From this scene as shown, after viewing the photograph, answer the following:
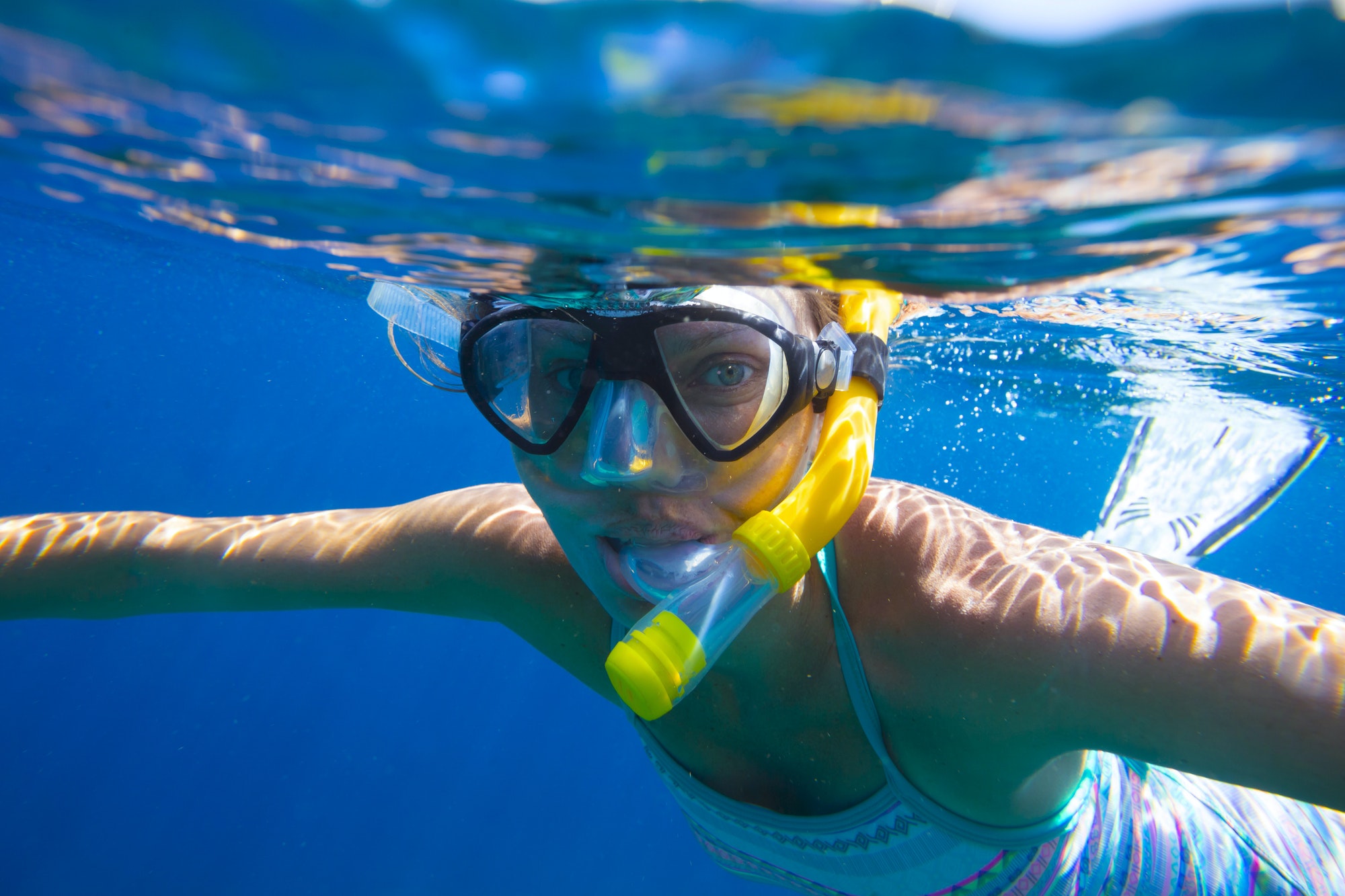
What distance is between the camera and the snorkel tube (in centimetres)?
174

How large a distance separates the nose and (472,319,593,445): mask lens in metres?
0.17

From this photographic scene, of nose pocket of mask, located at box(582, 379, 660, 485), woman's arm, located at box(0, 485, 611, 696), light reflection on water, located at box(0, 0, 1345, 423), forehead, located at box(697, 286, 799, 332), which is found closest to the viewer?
light reflection on water, located at box(0, 0, 1345, 423)

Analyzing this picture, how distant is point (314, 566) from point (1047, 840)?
11.1ft

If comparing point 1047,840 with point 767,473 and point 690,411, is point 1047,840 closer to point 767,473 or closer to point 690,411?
point 767,473

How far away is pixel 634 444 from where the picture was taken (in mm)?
2016

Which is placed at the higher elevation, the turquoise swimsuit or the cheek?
the cheek

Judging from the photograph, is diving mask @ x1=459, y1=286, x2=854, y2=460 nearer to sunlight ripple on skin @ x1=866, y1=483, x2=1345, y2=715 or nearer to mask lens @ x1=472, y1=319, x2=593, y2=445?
mask lens @ x1=472, y1=319, x2=593, y2=445

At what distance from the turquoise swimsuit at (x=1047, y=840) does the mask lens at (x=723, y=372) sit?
26.6 inches

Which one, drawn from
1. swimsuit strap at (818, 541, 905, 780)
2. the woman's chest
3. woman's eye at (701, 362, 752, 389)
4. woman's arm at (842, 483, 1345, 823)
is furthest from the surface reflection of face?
the woman's chest

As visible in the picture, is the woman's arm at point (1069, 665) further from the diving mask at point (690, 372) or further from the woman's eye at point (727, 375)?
the woman's eye at point (727, 375)

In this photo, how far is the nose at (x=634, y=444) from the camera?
2002mm

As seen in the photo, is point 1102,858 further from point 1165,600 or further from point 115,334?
point 115,334

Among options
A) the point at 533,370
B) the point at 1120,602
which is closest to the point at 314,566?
the point at 533,370

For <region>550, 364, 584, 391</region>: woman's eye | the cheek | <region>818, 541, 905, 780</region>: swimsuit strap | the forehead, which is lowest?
<region>818, 541, 905, 780</region>: swimsuit strap
